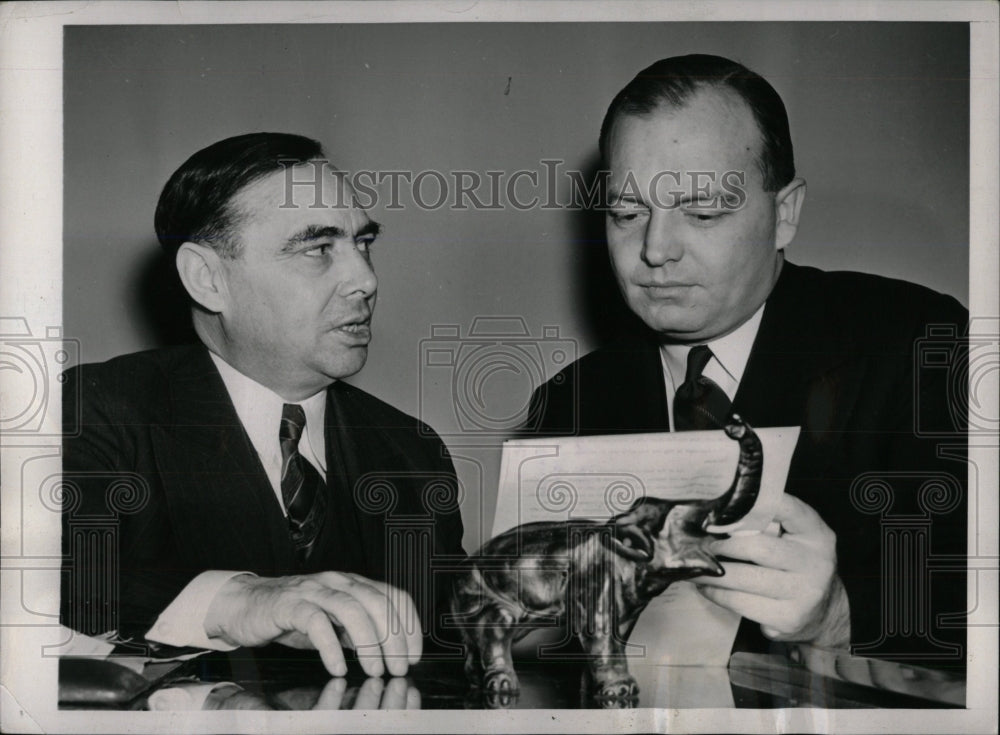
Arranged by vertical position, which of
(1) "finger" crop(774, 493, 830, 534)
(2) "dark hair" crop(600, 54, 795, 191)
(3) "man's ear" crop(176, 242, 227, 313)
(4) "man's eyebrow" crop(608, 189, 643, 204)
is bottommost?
(1) "finger" crop(774, 493, 830, 534)

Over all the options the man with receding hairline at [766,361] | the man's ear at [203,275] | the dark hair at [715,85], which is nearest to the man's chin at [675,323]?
the man with receding hairline at [766,361]

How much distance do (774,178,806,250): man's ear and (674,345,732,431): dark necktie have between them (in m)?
0.22

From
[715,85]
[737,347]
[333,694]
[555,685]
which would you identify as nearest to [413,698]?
[333,694]

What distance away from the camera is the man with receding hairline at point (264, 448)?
1.64m

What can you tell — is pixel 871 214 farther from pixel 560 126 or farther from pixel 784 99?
pixel 560 126

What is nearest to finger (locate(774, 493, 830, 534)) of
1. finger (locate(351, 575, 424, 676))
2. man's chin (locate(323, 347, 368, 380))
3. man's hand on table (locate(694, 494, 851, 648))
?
man's hand on table (locate(694, 494, 851, 648))

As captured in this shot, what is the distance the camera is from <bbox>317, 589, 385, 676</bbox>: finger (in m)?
1.62

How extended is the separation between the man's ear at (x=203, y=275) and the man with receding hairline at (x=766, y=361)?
1.83 feet

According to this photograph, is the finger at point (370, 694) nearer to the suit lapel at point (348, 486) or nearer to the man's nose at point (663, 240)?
the suit lapel at point (348, 486)

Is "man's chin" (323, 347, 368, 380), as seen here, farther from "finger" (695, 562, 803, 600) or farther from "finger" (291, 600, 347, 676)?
"finger" (695, 562, 803, 600)

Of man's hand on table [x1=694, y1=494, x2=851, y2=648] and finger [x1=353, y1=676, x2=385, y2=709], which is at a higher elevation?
man's hand on table [x1=694, y1=494, x2=851, y2=648]

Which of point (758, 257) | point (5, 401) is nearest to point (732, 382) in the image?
point (758, 257)

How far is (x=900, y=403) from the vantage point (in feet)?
5.49

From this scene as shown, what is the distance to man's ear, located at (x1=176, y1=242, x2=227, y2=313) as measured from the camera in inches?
64.8
